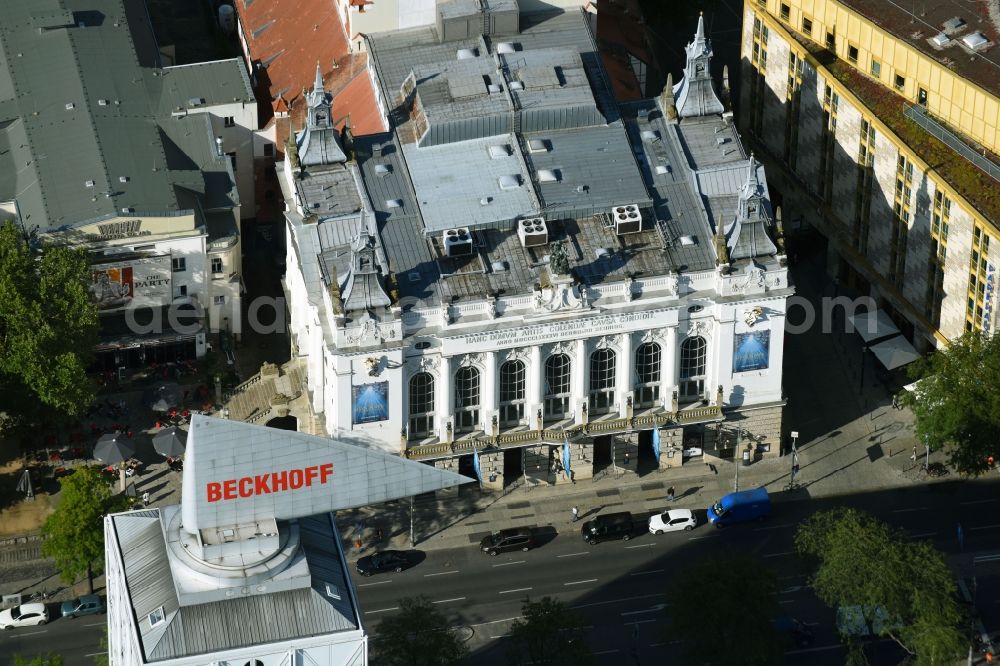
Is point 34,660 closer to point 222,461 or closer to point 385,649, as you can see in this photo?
point 385,649

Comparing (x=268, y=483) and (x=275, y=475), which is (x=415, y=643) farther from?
(x=275, y=475)

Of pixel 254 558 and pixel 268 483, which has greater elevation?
pixel 268 483

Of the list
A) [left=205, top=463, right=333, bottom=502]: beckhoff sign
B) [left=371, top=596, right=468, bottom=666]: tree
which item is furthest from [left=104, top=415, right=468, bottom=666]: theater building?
[left=371, top=596, right=468, bottom=666]: tree

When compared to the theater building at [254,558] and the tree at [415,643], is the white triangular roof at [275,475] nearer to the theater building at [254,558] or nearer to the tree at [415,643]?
the theater building at [254,558]

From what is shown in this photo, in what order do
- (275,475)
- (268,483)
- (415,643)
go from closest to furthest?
(275,475) → (268,483) → (415,643)

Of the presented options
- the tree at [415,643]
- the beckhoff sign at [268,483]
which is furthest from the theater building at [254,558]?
the tree at [415,643]

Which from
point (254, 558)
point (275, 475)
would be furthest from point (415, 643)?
point (275, 475)

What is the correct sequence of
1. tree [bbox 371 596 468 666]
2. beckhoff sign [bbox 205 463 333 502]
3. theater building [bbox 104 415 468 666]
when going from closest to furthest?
theater building [bbox 104 415 468 666], beckhoff sign [bbox 205 463 333 502], tree [bbox 371 596 468 666]

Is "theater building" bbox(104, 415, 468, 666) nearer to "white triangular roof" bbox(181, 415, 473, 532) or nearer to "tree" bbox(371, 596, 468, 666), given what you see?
"white triangular roof" bbox(181, 415, 473, 532)
